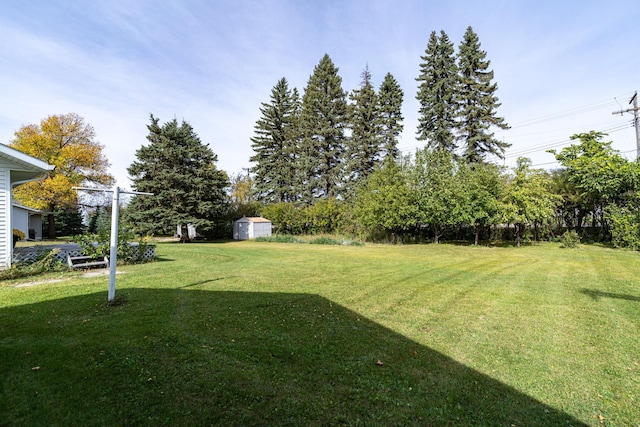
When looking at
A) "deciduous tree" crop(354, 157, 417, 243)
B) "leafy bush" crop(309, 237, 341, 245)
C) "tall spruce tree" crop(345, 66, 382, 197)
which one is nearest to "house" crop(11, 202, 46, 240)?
"leafy bush" crop(309, 237, 341, 245)

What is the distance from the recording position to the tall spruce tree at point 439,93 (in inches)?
1080

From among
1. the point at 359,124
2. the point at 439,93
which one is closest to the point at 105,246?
the point at 359,124

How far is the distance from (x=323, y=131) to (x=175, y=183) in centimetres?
1716

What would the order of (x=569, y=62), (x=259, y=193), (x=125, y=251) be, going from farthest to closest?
(x=259, y=193), (x=569, y=62), (x=125, y=251)

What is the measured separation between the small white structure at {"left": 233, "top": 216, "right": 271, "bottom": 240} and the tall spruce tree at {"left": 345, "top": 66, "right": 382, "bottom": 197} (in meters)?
10.1

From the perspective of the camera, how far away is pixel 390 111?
105 feet

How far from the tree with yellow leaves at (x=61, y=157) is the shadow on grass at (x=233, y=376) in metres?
21.6

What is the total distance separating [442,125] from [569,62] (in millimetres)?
12615

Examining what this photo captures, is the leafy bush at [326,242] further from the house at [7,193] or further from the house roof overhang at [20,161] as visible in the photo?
the house at [7,193]

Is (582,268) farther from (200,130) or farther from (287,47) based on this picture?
(200,130)

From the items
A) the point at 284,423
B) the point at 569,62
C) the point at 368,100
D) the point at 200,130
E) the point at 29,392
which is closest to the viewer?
the point at 284,423

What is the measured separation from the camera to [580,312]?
5293 millimetres

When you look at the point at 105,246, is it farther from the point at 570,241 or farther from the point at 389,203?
the point at 570,241

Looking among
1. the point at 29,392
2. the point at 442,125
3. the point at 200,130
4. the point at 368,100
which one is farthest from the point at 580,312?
the point at 368,100
